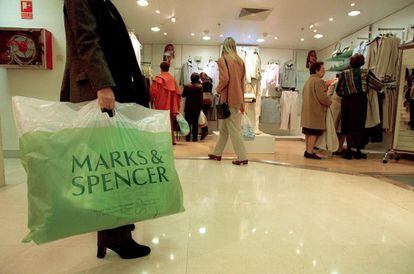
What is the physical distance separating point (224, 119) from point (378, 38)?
3044mm

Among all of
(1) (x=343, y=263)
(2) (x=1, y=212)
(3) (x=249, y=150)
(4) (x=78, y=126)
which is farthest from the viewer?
(3) (x=249, y=150)

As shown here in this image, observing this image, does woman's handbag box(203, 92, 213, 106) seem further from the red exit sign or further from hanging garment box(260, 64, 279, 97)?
the red exit sign

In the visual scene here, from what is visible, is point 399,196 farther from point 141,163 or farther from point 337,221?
point 141,163

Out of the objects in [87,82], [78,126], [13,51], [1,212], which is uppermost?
[13,51]

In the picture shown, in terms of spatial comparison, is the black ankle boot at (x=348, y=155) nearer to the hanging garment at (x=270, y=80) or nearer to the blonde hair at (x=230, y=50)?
the blonde hair at (x=230, y=50)

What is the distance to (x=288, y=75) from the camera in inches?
283

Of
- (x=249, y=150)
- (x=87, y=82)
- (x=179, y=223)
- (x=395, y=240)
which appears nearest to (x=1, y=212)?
(x=179, y=223)

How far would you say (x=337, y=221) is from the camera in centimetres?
169

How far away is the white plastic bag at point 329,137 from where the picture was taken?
3924 millimetres

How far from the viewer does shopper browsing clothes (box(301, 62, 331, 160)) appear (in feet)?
12.9

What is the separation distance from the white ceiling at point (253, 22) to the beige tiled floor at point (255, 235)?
10.5 feet

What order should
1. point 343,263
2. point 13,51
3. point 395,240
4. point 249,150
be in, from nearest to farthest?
point 343,263 < point 395,240 < point 13,51 < point 249,150

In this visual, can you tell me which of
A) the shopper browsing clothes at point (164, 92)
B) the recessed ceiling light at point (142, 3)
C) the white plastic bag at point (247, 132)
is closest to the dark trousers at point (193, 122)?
the shopper browsing clothes at point (164, 92)

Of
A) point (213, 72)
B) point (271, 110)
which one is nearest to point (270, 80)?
point (271, 110)
